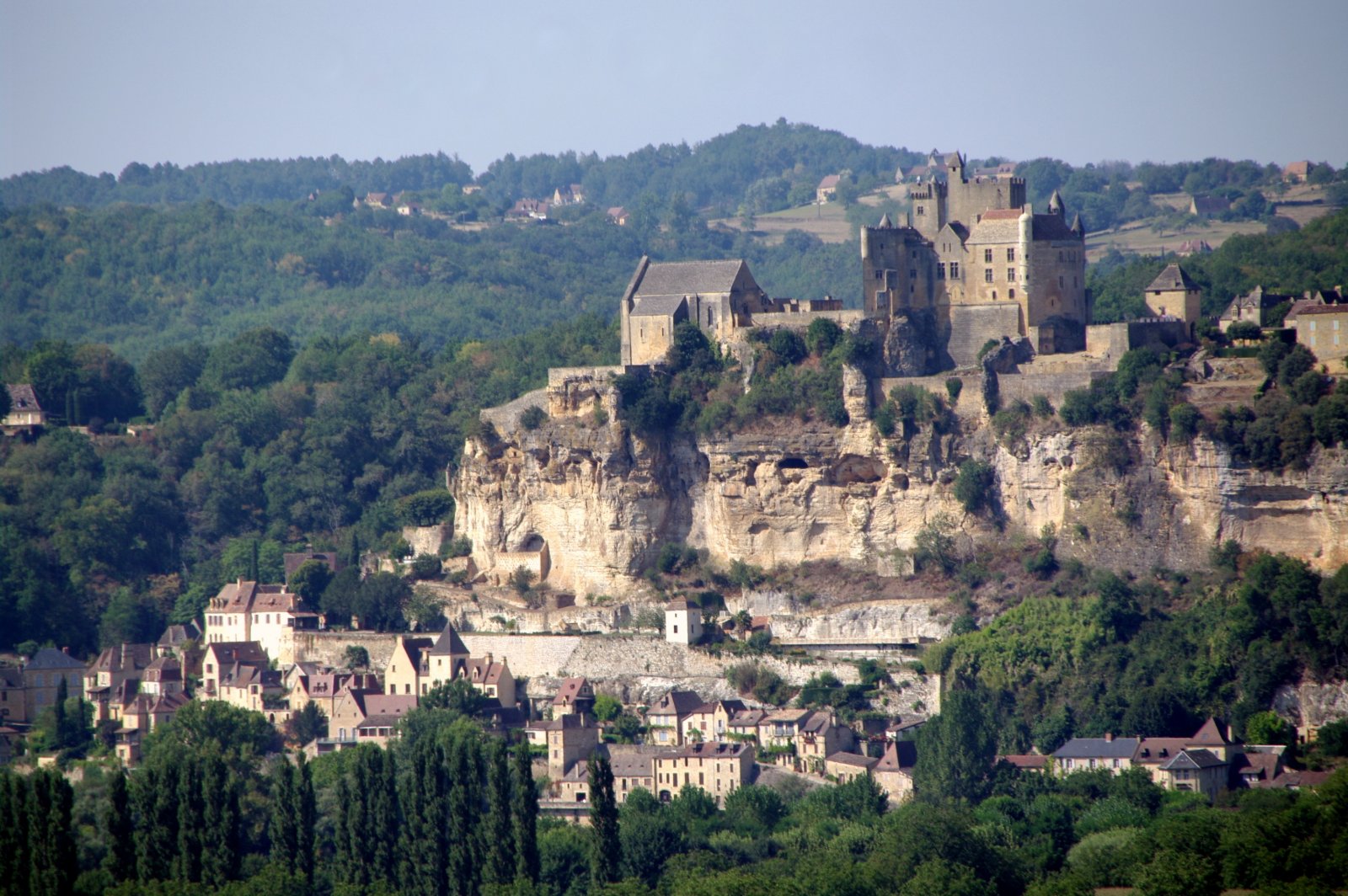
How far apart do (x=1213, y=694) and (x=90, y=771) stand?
95.0 ft

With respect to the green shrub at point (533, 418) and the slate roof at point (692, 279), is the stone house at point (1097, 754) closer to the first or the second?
the slate roof at point (692, 279)

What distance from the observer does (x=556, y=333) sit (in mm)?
94062

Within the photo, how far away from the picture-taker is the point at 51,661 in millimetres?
73688

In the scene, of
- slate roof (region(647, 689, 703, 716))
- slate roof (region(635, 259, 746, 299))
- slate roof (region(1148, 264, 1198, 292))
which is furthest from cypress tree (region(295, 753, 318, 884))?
slate roof (region(1148, 264, 1198, 292))

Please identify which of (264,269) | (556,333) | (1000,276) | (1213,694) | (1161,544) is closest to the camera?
(1213,694)

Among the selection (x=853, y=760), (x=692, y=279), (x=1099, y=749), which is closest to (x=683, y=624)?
(x=853, y=760)

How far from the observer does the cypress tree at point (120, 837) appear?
55.4m

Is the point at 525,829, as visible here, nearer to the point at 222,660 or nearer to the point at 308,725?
the point at 308,725

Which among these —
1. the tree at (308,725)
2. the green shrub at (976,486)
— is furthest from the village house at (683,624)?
the tree at (308,725)

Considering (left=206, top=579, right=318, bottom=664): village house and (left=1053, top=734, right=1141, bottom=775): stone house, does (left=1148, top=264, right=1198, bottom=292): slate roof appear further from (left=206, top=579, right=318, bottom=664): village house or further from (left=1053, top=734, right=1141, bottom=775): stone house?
(left=206, top=579, right=318, bottom=664): village house

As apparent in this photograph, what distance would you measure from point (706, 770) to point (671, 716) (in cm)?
337

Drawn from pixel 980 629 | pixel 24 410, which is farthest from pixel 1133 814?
pixel 24 410

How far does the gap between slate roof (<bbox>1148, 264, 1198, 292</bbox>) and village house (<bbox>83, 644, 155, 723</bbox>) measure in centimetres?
2897

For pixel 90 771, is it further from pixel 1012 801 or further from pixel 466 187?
pixel 466 187
